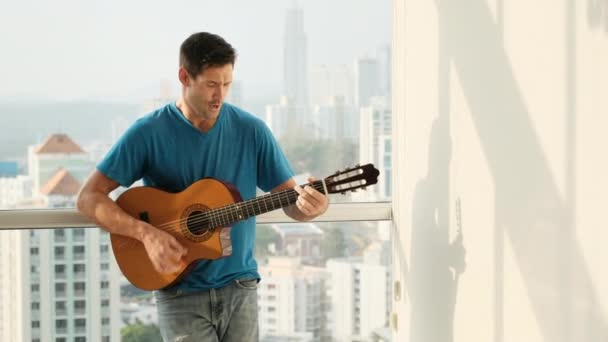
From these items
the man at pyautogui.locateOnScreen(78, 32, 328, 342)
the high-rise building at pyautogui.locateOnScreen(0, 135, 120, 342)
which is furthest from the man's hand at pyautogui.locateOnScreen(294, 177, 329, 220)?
the high-rise building at pyautogui.locateOnScreen(0, 135, 120, 342)

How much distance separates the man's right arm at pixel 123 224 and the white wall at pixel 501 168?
802 mm

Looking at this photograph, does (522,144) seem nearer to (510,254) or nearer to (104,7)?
(510,254)

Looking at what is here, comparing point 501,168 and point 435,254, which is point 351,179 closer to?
point 435,254

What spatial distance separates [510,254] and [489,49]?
516mm

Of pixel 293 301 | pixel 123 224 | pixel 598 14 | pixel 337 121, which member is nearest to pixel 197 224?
pixel 123 224

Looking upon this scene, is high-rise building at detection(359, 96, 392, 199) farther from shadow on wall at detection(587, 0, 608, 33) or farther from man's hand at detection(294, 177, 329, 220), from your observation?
shadow on wall at detection(587, 0, 608, 33)

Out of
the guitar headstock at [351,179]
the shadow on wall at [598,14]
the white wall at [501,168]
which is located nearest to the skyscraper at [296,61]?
the white wall at [501,168]

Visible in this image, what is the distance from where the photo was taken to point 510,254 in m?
2.09

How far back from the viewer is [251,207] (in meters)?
2.67

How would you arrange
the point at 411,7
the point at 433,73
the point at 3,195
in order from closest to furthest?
the point at 433,73 → the point at 411,7 → the point at 3,195

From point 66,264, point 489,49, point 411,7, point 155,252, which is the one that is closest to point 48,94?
point 66,264

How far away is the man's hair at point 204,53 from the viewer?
2.68 m

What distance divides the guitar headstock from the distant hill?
1.07 m

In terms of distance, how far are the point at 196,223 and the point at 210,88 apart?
1.36 feet
